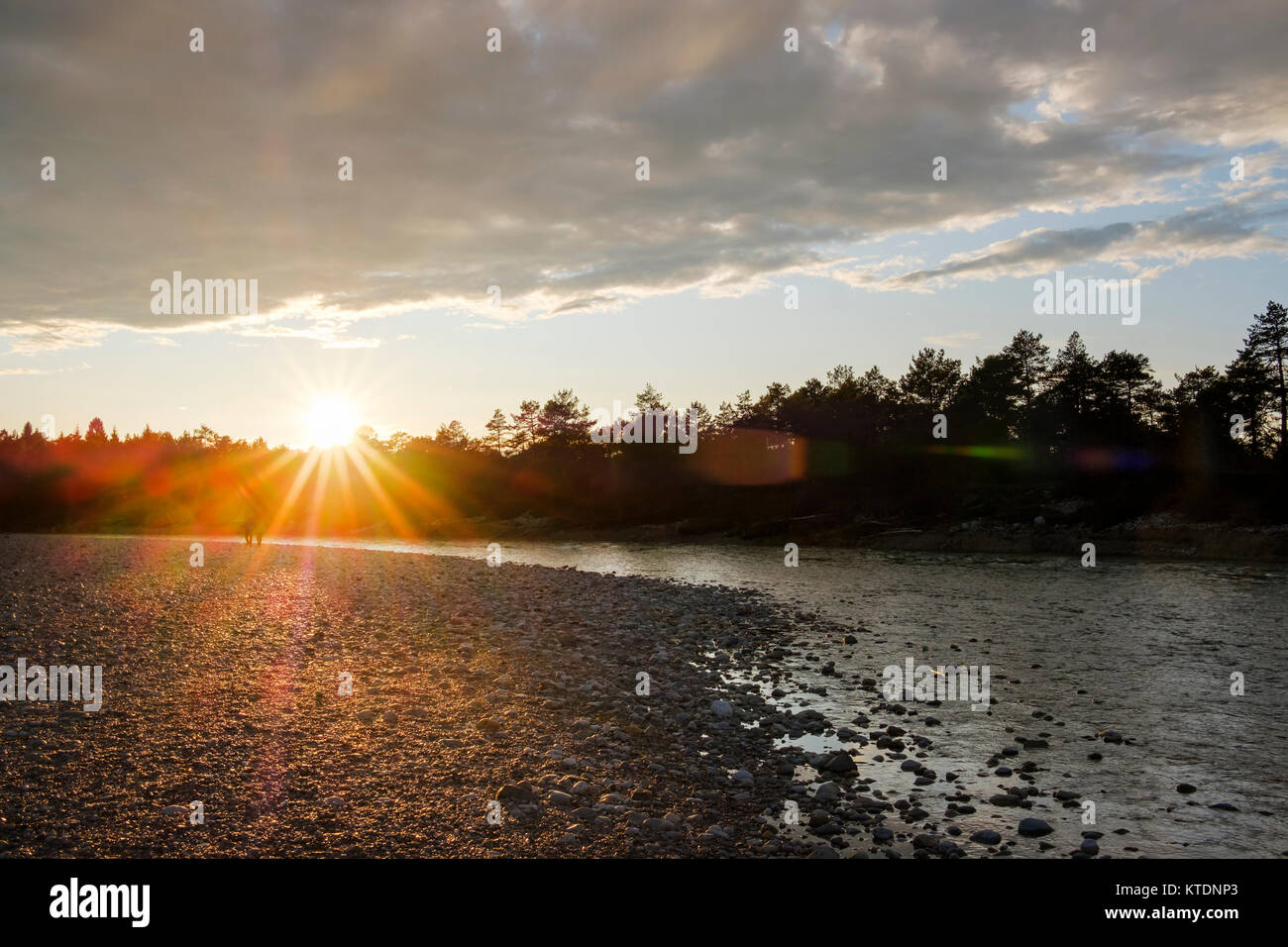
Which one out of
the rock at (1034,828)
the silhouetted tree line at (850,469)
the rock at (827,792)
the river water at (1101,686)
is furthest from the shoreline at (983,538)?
the rock at (827,792)

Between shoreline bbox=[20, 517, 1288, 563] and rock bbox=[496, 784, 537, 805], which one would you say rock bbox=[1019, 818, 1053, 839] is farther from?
shoreline bbox=[20, 517, 1288, 563]

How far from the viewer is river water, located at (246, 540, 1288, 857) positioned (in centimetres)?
958

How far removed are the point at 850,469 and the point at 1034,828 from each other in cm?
8724

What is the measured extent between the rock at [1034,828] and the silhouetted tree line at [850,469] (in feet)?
196

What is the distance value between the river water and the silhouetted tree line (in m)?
33.9

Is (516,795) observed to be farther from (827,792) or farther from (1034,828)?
(1034,828)

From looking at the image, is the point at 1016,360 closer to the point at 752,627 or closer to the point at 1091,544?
the point at 1091,544

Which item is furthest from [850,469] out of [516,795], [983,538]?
Result: [516,795]

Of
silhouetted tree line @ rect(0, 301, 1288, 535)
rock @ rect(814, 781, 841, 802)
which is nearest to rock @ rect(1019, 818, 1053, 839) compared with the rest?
rock @ rect(814, 781, 841, 802)

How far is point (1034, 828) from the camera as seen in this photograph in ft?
29.2

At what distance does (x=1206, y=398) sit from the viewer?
306ft

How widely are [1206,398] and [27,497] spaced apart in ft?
529

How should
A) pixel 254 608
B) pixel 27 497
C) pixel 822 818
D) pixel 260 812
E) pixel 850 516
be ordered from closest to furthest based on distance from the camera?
1. pixel 260 812
2. pixel 822 818
3. pixel 254 608
4. pixel 850 516
5. pixel 27 497
